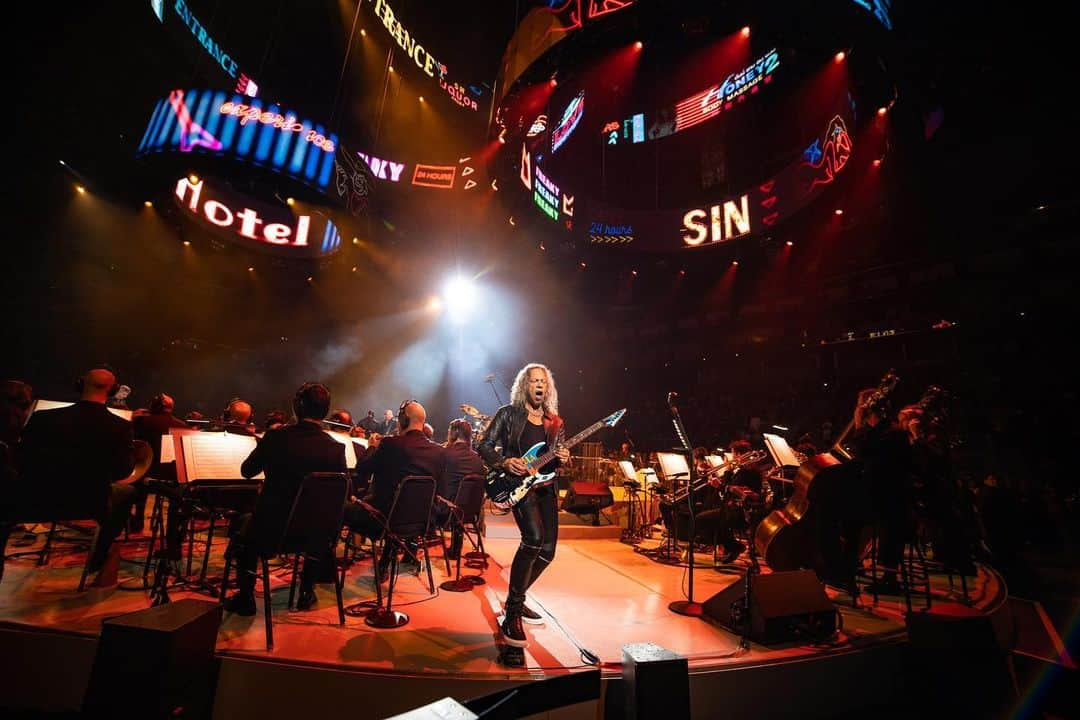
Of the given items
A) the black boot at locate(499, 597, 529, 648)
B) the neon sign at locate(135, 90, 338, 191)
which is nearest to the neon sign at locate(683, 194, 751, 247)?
the neon sign at locate(135, 90, 338, 191)

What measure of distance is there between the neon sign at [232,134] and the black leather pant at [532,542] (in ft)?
23.2

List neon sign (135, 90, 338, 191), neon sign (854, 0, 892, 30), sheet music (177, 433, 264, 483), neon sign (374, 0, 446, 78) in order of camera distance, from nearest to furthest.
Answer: sheet music (177, 433, 264, 483)
neon sign (854, 0, 892, 30)
neon sign (135, 90, 338, 191)
neon sign (374, 0, 446, 78)

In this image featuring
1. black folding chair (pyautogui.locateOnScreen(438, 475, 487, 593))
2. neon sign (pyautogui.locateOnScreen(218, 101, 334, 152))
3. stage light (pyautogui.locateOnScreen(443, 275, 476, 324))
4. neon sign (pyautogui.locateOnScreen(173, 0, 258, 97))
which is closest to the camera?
black folding chair (pyautogui.locateOnScreen(438, 475, 487, 593))

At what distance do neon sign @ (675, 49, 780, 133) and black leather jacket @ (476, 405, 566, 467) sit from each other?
8511 mm

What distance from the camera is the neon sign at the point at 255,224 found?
966 centimetres

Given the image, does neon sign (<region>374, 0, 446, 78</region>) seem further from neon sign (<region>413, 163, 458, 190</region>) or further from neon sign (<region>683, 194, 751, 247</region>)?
neon sign (<region>683, 194, 751, 247</region>)

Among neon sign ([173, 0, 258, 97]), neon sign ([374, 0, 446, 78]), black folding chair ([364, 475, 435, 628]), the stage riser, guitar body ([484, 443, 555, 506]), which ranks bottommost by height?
the stage riser

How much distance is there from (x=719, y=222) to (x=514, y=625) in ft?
40.9

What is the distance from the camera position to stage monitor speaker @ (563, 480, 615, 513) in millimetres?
8656

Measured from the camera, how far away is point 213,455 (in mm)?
3604

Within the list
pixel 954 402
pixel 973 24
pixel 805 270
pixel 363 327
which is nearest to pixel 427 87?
pixel 363 327

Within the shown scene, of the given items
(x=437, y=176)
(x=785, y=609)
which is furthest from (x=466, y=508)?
(x=437, y=176)

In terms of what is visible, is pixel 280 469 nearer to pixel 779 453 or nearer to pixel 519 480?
pixel 519 480

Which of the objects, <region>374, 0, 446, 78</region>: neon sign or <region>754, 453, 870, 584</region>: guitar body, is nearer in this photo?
<region>754, 453, 870, 584</region>: guitar body
